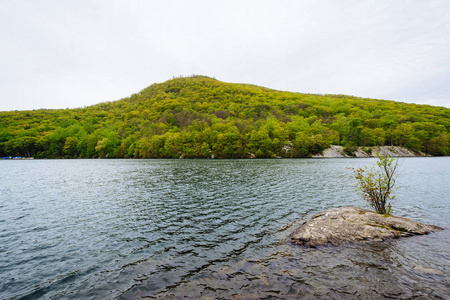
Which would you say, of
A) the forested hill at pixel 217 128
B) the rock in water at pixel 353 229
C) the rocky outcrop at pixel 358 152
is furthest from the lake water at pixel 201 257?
the rocky outcrop at pixel 358 152

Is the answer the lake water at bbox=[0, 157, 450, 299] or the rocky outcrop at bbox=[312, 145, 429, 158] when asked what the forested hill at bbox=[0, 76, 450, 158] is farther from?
the lake water at bbox=[0, 157, 450, 299]

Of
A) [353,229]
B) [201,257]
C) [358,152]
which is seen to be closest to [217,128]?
[358,152]

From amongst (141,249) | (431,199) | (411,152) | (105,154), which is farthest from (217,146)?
(411,152)

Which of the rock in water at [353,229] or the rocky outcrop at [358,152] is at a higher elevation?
the rocky outcrop at [358,152]

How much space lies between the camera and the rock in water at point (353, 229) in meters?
11.0

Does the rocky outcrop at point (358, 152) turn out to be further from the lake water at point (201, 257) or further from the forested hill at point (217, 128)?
the lake water at point (201, 257)

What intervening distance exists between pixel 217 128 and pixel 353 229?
369 ft

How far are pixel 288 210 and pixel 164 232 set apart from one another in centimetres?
1005

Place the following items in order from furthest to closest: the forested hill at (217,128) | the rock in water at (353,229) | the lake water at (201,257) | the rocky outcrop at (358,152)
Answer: the forested hill at (217,128), the rocky outcrop at (358,152), the rock in water at (353,229), the lake water at (201,257)

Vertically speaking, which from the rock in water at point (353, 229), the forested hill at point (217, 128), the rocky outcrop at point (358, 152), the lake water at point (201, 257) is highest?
the forested hill at point (217, 128)

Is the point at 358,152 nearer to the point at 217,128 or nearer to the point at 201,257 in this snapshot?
the point at 217,128

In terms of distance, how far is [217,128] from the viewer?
122 m

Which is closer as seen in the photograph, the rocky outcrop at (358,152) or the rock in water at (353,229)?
the rock in water at (353,229)

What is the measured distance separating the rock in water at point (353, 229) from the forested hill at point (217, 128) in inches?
3758
